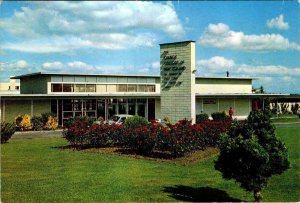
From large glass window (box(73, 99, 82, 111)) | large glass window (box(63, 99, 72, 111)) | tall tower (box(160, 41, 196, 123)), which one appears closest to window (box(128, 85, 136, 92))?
large glass window (box(73, 99, 82, 111))

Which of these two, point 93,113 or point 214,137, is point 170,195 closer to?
point 214,137

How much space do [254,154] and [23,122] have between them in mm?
27106

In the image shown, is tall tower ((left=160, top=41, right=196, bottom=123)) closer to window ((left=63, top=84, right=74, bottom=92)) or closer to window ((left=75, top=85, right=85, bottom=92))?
window ((left=63, top=84, right=74, bottom=92))

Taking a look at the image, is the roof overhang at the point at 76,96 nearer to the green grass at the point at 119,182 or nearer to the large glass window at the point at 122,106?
the large glass window at the point at 122,106

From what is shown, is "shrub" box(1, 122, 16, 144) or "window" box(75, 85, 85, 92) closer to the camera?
"shrub" box(1, 122, 16, 144)

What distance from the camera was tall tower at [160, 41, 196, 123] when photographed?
21.3 m

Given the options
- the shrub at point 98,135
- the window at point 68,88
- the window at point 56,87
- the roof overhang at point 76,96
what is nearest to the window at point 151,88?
the roof overhang at point 76,96

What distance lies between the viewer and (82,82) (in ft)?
127

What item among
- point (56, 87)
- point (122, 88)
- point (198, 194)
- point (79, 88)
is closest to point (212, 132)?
point (198, 194)

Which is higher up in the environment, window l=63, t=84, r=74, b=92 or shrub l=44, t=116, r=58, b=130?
window l=63, t=84, r=74, b=92

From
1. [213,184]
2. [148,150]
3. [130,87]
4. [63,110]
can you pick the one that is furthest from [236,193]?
[130,87]

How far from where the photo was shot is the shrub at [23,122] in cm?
3191

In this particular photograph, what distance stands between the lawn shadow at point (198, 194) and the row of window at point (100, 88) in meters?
28.9

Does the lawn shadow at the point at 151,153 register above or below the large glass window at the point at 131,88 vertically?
below
